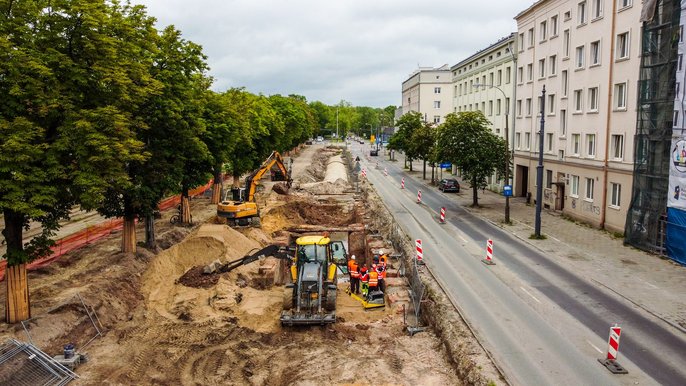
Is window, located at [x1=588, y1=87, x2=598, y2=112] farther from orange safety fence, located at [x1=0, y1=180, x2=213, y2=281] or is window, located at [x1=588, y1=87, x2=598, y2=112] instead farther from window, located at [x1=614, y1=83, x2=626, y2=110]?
orange safety fence, located at [x1=0, y1=180, x2=213, y2=281]

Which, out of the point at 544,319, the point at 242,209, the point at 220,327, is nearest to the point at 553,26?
the point at 242,209

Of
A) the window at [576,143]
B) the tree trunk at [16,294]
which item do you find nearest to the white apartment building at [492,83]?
the window at [576,143]

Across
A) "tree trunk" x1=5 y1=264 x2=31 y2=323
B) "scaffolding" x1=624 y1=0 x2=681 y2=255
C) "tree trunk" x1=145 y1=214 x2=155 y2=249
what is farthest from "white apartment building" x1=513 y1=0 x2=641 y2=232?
"tree trunk" x1=5 y1=264 x2=31 y2=323

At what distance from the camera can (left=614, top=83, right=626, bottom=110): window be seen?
34.8 m

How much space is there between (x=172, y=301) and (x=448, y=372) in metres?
12.3

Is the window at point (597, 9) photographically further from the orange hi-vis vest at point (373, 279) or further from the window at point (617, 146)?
the orange hi-vis vest at point (373, 279)

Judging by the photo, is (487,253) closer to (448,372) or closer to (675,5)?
(448,372)

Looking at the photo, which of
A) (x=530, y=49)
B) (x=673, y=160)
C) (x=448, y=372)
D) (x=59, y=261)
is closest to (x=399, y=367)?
(x=448, y=372)

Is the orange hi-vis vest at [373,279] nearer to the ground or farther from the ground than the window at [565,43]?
nearer to the ground

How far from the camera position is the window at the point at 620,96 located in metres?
34.8

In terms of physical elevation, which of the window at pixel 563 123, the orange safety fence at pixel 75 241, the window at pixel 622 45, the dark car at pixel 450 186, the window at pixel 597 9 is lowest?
the orange safety fence at pixel 75 241

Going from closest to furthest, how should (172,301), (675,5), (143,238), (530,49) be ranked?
(172,301)
(675,5)
(143,238)
(530,49)

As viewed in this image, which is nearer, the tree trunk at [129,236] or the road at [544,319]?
the road at [544,319]

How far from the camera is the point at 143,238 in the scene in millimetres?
A: 33188
